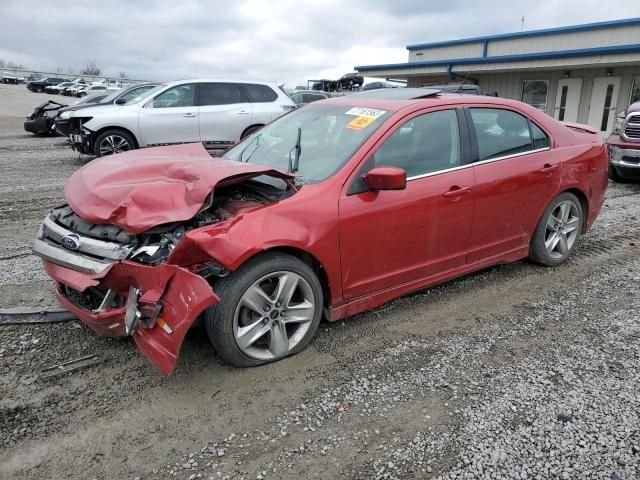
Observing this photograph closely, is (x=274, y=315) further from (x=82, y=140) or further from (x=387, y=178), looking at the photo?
(x=82, y=140)

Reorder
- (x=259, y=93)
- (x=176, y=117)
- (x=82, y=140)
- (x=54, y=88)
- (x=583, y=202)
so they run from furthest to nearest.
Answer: (x=54, y=88) → (x=259, y=93) → (x=176, y=117) → (x=82, y=140) → (x=583, y=202)

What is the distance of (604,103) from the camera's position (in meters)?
18.8

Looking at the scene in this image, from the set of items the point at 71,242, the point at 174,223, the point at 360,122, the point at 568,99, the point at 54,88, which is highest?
the point at 360,122

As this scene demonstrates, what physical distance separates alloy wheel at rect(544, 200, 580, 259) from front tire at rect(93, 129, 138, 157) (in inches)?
331

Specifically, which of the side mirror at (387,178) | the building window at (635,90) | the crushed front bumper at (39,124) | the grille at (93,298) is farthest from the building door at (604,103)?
the grille at (93,298)

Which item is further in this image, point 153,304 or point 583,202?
point 583,202

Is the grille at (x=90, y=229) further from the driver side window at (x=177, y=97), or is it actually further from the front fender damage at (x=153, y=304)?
the driver side window at (x=177, y=97)

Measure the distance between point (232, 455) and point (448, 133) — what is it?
2.81 metres

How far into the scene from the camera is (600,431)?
262 cm

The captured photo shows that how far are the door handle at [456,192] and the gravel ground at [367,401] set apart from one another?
925 mm

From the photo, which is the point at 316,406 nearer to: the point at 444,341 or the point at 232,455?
the point at 232,455

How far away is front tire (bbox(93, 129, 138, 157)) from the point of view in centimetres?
1020

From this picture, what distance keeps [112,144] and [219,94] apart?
97.4 inches

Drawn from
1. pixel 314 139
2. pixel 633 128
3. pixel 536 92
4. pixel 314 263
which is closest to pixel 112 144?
pixel 314 139
